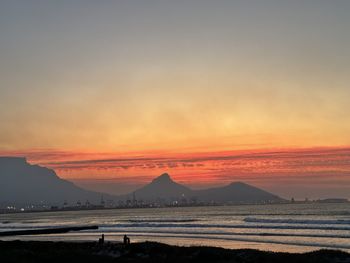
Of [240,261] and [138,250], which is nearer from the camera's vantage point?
[240,261]

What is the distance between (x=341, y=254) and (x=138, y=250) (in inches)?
478

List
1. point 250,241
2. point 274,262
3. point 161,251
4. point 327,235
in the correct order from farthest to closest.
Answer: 1. point 327,235
2. point 250,241
3. point 161,251
4. point 274,262

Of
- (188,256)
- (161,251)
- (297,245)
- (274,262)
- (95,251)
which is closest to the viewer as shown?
(274,262)

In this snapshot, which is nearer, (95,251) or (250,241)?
(95,251)

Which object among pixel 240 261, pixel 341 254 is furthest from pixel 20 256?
pixel 341 254

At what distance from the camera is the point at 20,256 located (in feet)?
96.9

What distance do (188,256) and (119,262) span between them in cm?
396

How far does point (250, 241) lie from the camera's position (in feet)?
148

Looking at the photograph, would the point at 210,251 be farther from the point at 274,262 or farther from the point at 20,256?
the point at 20,256

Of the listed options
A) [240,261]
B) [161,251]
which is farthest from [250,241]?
[240,261]

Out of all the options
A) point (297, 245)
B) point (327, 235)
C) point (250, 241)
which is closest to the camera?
point (297, 245)

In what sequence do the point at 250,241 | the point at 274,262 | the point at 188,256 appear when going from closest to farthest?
the point at 274,262, the point at 188,256, the point at 250,241

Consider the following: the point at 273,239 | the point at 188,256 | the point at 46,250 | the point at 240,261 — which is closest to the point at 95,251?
the point at 46,250

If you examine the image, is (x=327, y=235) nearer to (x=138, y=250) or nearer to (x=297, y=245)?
(x=297, y=245)
